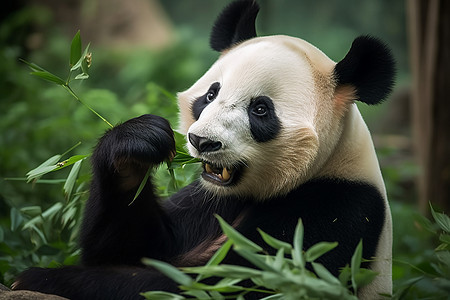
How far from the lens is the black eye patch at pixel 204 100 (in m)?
3.27

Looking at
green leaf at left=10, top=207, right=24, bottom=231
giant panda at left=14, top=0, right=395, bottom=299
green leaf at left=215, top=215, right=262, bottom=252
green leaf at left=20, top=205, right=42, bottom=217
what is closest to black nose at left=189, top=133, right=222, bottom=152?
giant panda at left=14, top=0, right=395, bottom=299

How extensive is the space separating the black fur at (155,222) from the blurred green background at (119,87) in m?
0.39

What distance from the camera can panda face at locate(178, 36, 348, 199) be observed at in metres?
3.07

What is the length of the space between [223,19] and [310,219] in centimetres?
146

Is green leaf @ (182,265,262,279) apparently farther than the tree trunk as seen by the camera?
No

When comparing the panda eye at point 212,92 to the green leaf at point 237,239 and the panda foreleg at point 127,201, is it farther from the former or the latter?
the green leaf at point 237,239

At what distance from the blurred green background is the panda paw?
2.79 feet

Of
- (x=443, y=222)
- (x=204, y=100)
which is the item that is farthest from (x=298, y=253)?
(x=204, y=100)

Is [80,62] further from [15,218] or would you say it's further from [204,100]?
[15,218]

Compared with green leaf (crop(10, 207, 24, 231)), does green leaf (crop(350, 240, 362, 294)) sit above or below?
above

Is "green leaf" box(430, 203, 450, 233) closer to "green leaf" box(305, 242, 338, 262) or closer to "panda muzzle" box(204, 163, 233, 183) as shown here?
"green leaf" box(305, 242, 338, 262)

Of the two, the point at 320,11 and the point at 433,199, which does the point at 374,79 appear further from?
the point at 320,11

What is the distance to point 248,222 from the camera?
3285 millimetres

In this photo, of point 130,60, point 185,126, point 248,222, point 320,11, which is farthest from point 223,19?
point 320,11
